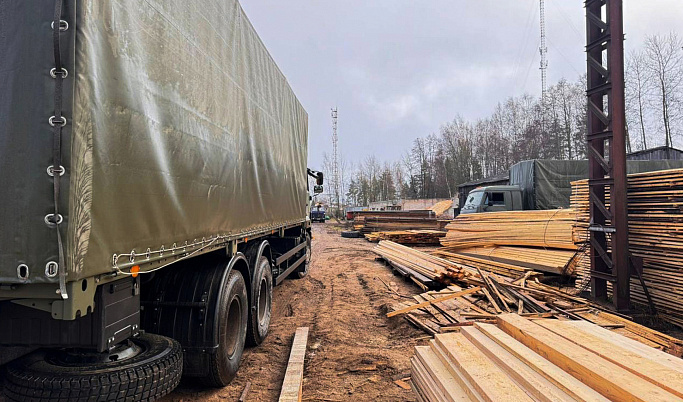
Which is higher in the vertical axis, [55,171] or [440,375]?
[55,171]

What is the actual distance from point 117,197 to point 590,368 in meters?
3.26

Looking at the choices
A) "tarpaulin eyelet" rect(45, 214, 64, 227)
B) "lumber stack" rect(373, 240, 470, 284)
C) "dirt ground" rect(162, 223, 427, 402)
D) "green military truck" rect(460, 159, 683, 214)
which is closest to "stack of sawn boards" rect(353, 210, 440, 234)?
"green military truck" rect(460, 159, 683, 214)

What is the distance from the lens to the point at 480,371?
3.07 m

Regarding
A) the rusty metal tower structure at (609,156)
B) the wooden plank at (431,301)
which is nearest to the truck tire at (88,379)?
the wooden plank at (431,301)

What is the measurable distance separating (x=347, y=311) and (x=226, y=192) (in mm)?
4076

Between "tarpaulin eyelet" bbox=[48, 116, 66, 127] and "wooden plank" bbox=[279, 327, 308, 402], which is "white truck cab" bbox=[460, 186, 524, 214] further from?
"tarpaulin eyelet" bbox=[48, 116, 66, 127]

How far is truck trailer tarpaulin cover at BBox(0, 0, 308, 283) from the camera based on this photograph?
2062 mm

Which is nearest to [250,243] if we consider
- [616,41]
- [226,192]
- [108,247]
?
[226,192]

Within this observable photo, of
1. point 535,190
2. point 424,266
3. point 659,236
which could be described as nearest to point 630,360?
point 659,236

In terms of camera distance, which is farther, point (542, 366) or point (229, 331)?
point (229, 331)

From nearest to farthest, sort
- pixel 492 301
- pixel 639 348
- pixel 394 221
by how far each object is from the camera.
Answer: pixel 639 348 < pixel 492 301 < pixel 394 221

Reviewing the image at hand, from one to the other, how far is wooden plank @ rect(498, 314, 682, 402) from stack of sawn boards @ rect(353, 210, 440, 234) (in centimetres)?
1965

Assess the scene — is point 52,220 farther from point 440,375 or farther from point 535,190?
point 535,190

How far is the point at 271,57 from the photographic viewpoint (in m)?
6.41
